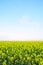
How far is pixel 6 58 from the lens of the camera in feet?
40.5

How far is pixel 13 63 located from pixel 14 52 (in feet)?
2.29

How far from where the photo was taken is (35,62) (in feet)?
40.9

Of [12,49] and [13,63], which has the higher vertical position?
[12,49]

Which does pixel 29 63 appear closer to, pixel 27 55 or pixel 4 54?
pixel 27 55

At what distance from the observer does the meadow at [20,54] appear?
12.2m

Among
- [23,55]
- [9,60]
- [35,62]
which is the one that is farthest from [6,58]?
[35,62]

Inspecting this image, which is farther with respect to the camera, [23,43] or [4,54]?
[23,43]

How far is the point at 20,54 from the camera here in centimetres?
1236

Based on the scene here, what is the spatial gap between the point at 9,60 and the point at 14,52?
1.92 feet

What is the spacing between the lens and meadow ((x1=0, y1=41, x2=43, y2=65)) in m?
12.2

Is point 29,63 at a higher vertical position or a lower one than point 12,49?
lower

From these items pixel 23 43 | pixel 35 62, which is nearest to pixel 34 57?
pixel 35 62

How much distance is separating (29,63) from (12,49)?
1.38m

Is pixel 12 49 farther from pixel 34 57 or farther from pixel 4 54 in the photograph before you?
pixel 34 57
